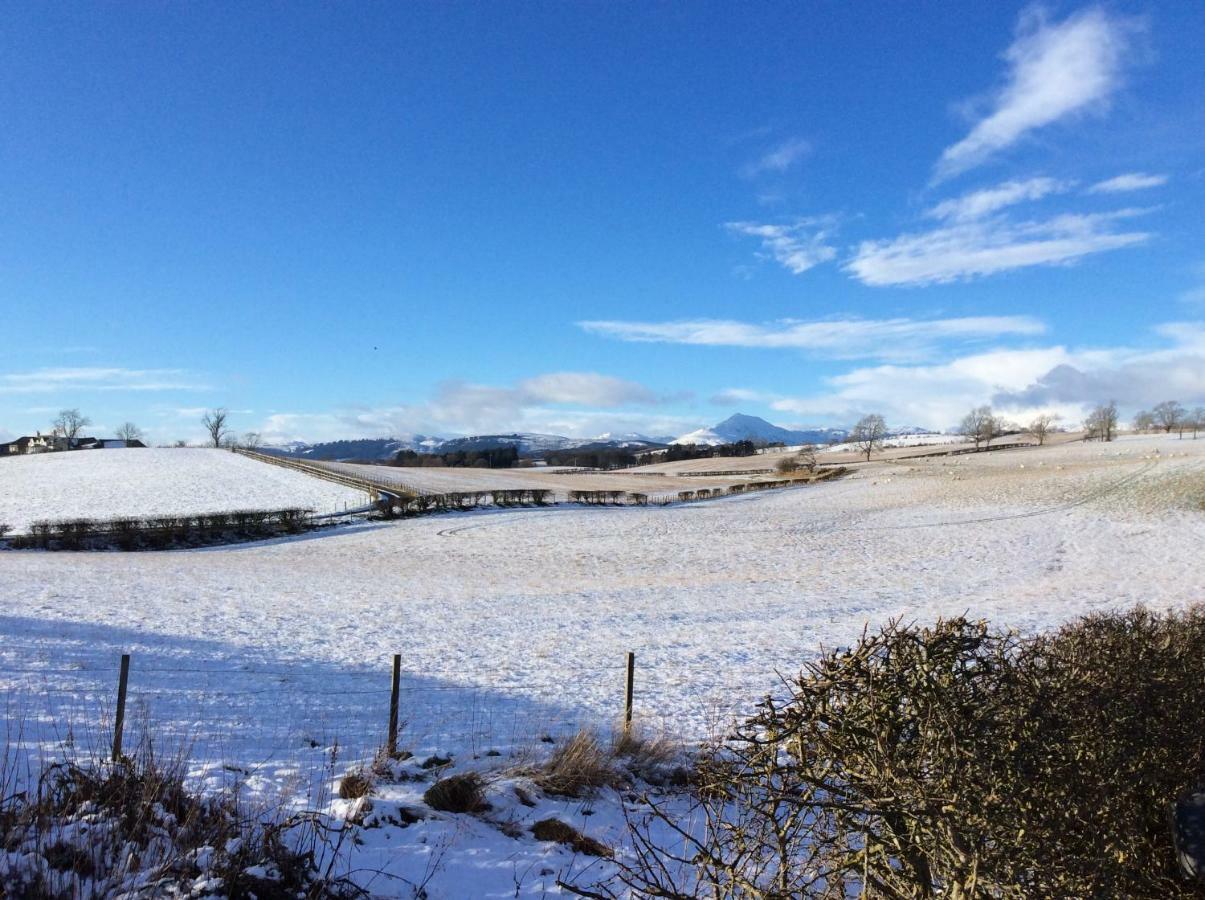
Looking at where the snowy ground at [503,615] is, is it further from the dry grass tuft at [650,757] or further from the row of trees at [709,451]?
the row of trees at [709,451]

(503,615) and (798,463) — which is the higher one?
(798,463)

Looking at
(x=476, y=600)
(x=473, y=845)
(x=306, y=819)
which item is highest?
(x=306, y=819)

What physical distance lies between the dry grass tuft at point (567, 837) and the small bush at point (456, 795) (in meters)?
0.59

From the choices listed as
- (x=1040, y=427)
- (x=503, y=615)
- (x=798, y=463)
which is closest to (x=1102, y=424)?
(x=1040, y=427)

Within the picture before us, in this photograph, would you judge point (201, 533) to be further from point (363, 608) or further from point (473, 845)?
point (473, 845)

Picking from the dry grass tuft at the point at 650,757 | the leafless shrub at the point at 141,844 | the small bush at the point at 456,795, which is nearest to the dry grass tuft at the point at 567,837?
the small bush at the point at 456,795

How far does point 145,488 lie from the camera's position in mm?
54250

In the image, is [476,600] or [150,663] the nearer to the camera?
[150,663]

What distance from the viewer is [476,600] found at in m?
23.1

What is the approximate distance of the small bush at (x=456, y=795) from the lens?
653cm

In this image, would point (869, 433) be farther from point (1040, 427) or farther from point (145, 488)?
point (145, 488)

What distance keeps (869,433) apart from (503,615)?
11058 cm

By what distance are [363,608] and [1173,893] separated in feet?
66.8

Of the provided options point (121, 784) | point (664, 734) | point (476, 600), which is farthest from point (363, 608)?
point (121, 784)
